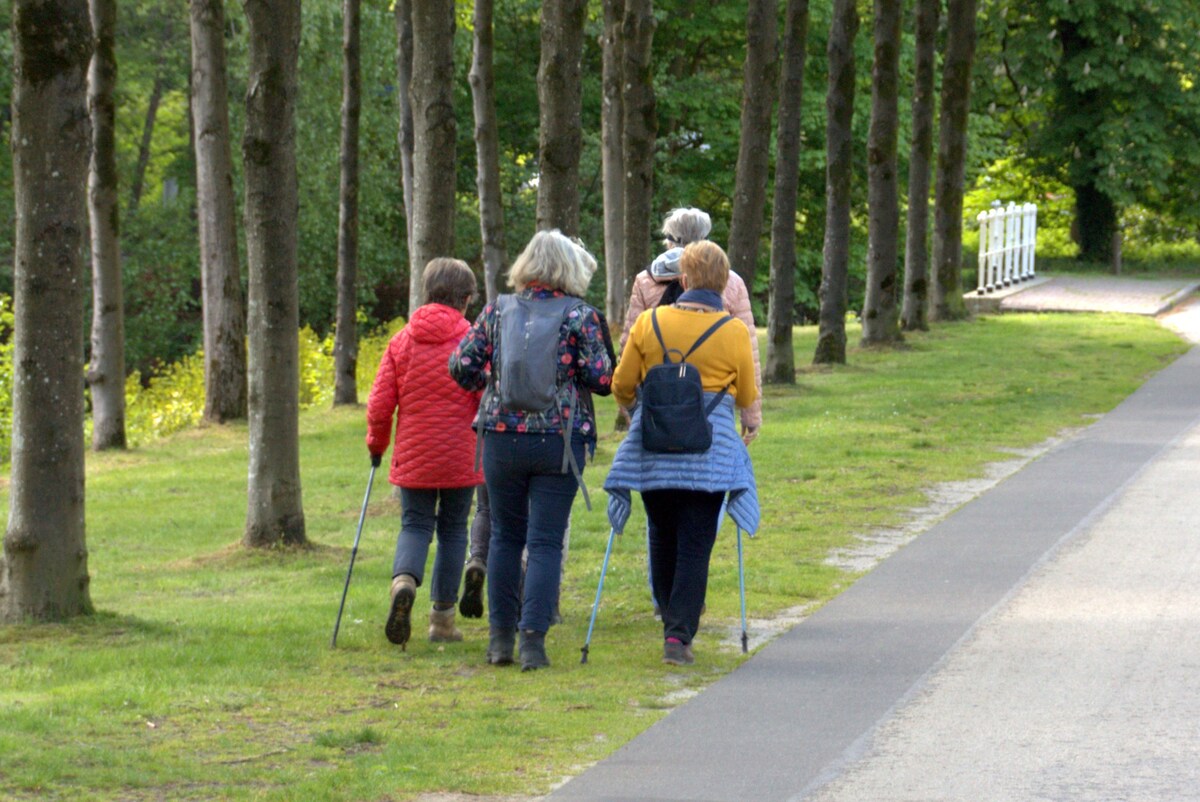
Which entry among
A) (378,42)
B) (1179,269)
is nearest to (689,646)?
(378,42)

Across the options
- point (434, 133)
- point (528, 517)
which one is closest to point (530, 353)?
point (528, 517)

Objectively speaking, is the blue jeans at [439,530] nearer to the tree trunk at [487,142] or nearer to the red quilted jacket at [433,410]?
the red quilted jacket at [433,410]

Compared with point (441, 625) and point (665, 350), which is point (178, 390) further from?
point (665, 350)

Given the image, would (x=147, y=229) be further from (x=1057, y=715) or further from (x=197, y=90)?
(x=1057, y=715)

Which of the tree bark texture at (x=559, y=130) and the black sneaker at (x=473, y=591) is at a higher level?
the tree bark texture at (x=559, y=130)

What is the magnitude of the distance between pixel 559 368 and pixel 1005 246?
31.7 m

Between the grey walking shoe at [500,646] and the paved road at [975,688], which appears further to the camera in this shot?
the grey walking shoe at [500,646]

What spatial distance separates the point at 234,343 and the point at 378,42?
679 inches

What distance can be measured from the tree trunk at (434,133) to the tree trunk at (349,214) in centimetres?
939

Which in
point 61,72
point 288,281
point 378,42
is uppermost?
point 378,42

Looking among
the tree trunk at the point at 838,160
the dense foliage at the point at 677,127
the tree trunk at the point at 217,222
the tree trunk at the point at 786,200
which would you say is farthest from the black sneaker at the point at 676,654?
the dense foliage at the point at 677,127

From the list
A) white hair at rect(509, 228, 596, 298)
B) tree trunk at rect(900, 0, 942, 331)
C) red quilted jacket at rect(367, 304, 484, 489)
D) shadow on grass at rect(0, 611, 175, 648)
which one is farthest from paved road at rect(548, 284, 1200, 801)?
tree trunk at rect(900, 0, 942, 331)

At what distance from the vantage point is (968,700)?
24.2 feet

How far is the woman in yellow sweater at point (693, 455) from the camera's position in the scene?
819 centimetres
